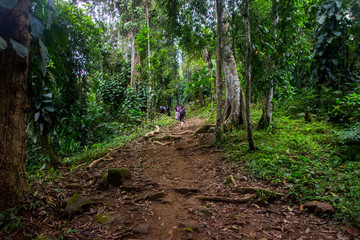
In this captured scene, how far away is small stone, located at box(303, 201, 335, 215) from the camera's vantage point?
2.97m

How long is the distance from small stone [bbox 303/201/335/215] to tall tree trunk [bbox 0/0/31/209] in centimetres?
449

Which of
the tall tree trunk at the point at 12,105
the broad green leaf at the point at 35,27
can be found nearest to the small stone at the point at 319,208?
the tall tree trunk at the point at 12,105

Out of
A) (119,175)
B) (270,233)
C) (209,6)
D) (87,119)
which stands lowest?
(270,233)

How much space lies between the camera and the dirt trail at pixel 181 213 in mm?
2760

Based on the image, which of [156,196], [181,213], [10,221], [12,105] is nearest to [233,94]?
[156,196]

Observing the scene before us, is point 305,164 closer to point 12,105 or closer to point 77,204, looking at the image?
point 77,204

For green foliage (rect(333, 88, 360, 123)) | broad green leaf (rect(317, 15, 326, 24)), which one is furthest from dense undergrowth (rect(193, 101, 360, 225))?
broad green leaf (rect(317, 15, 326, 24))

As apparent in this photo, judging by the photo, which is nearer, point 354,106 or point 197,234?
point 197,234

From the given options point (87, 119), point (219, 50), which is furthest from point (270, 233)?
point (87, 119)

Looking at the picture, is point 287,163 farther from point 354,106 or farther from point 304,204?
point 354,106

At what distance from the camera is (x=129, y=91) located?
43.2ft

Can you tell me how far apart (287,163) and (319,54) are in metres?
6.25

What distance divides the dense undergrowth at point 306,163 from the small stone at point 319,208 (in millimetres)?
89

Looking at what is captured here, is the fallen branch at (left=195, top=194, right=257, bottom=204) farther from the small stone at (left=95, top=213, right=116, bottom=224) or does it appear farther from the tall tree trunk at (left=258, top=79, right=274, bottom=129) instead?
the tall tree trunk at (left=258, top=79, right=274, bottom=129)
